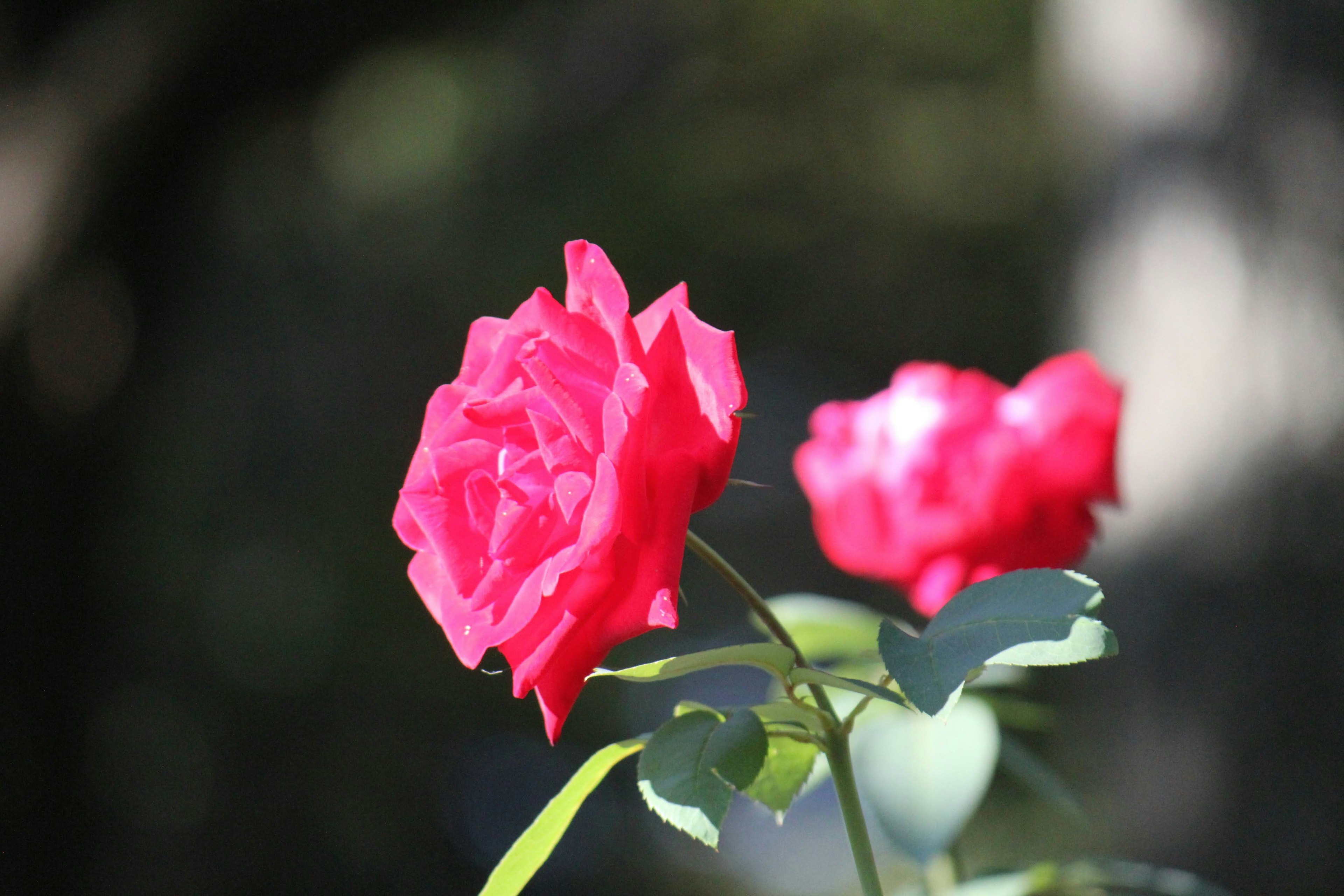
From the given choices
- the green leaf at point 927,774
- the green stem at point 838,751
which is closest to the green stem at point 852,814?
the green stem at point 838,751

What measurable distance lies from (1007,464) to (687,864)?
2.49 meters

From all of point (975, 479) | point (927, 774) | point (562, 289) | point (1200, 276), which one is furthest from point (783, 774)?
point (562, 289)

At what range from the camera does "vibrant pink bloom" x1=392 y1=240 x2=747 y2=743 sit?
→ 1.02 feet

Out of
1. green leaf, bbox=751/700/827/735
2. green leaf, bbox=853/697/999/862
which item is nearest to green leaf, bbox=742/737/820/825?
green leaf, bbox=751/700/827/735

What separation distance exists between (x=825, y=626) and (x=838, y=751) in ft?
0.99

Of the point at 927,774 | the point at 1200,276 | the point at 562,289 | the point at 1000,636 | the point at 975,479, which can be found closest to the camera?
the point at 1000,636

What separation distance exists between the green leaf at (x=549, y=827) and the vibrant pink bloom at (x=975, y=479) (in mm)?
327

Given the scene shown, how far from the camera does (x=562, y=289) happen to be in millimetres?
2600

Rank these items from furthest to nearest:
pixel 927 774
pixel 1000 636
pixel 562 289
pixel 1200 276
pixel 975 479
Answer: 1. pixel 562 289
2. pixel 1200 276
3. pixel 975 479
4. pixel 927 774
5. pixel 1000 636

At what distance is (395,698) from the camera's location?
259cm

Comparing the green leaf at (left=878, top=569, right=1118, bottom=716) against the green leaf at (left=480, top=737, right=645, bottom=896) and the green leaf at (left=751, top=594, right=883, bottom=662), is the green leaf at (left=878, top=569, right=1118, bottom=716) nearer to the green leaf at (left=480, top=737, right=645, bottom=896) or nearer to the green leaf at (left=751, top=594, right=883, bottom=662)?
the green leaf at (left=480, top=737, right=645, bottom=896)

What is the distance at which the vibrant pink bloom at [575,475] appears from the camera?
31 centimetres

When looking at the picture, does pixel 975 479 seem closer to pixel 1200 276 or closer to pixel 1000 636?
pixel 1000 636

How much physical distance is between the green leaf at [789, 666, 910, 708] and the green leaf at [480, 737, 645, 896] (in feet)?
0.24
